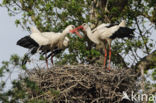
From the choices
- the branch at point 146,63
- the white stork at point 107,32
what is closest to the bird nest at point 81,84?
the branch at point 146,63

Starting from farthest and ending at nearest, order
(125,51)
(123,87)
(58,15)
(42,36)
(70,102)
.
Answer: (58,15) → (125,51) → (42,36) → (123,87) → (70,102)

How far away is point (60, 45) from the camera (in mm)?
12352

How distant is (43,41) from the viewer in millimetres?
11977

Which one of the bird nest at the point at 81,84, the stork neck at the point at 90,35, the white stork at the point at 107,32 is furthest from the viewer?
the stork neck at the point at 90,35

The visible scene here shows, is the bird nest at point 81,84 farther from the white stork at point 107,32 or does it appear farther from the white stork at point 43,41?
the white stork at point 107,32

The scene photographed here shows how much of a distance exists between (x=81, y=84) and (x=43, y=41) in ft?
7.88

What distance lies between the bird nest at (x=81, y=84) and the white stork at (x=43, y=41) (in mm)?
1406

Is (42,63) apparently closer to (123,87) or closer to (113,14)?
(123,87)

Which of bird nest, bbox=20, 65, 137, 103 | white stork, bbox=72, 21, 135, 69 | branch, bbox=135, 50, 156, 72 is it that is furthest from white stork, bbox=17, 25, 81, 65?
branch, bbox=135, 50, 156, 72

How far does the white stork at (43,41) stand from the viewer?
12.0m

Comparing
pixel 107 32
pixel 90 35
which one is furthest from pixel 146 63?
pixel 90 35

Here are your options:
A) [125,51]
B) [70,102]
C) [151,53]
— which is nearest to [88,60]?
[125,51]

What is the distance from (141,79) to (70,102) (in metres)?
2.06

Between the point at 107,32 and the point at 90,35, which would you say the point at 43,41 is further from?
the point at 107,32
